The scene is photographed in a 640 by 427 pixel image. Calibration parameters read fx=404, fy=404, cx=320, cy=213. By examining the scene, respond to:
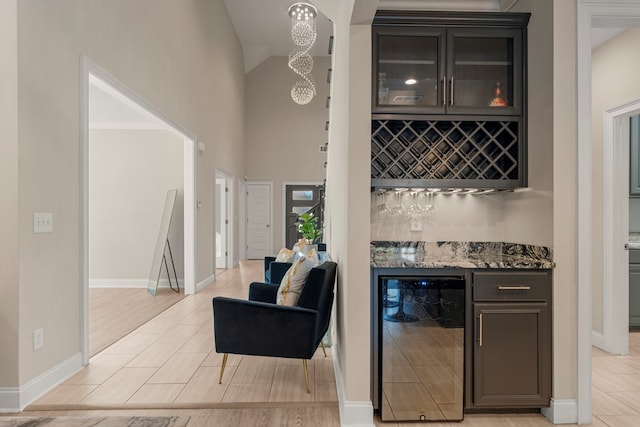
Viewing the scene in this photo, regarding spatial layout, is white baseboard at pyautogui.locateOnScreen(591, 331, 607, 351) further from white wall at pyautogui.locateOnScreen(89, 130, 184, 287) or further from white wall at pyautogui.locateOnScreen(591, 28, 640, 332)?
white wall at pyautogui.locateOnScreen(89, 130, 184, 287)

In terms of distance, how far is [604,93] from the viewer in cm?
374

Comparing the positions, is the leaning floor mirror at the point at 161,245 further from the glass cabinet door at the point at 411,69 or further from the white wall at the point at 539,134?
the white wall at the point at 539,134

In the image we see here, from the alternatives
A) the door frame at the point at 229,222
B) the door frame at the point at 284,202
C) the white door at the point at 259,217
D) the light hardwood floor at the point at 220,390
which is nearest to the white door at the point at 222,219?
the door frame at the point at 229,222

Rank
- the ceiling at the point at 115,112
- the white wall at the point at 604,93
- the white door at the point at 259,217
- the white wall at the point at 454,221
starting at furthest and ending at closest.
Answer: the white door at the point at 259,217
the ceiling at the point at 115,112
the white wall at the point at 604,93
the white wall at the point at 454,221

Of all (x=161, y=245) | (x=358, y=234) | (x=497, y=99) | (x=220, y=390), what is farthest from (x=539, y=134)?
(x=161, y=245)

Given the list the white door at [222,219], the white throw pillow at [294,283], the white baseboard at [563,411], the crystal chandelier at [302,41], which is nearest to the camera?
the white baseboard at [563,411]

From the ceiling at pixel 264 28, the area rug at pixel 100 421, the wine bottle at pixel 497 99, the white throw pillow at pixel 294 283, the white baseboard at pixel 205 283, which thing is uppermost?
the ceiling at pixel 264 28

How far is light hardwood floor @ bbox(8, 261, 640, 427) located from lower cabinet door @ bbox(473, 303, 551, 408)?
142mm

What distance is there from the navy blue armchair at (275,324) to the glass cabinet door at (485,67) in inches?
59.0

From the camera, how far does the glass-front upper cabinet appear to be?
102 inches

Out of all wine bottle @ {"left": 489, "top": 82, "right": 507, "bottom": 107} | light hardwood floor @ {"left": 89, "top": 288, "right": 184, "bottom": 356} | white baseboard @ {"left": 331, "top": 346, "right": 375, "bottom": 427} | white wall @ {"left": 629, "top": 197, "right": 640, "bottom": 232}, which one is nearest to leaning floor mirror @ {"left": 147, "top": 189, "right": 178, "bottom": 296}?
light hardwood floor @ {"left": 89, "top": 288, "right": 184, "bottom": 356}

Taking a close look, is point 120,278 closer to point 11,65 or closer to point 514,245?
point 11,65

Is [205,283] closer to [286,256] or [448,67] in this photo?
[286,256]

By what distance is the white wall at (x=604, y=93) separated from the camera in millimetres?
3500
